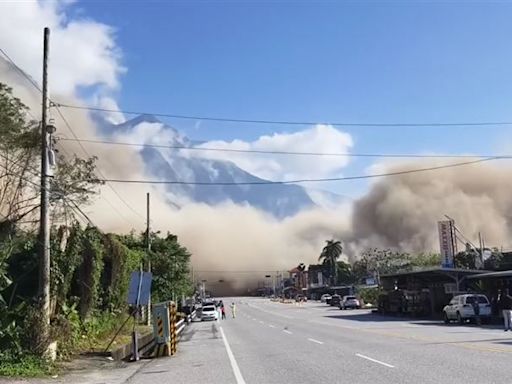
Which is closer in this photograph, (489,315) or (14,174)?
(14,174)

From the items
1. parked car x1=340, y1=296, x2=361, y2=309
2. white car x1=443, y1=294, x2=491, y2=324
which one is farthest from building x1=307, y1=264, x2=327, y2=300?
white car x1=443, y1=294, x2=491, y2=324

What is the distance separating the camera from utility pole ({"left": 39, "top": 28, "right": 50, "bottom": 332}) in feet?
58.5

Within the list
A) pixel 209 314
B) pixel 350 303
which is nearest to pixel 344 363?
pixel 209 314

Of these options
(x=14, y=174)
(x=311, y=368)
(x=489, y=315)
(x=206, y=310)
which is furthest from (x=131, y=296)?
(x=206, y=310)

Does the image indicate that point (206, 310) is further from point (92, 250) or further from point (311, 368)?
point (311, 368)

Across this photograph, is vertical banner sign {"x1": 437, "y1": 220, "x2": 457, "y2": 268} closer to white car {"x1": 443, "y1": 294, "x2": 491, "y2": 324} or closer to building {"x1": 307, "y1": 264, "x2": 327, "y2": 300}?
white car {"x1": 443, "y1": 294, "x2": 491, "y2": 324}

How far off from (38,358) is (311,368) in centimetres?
740

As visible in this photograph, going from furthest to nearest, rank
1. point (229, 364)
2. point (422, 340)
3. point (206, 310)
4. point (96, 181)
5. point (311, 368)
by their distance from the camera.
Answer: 1. point (206, 310)
2. point (96, 181)
3. point (422, 340)
4. point (229, 364)
5. point (311, 368)

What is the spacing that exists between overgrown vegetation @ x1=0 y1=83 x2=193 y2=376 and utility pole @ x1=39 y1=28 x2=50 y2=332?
343 millimetres

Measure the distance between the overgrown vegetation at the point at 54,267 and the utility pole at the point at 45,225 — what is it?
34 cm

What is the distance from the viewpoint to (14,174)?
25.6 meters

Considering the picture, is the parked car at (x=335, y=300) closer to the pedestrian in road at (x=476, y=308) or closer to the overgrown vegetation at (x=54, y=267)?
the pedestrian in road at (x=476, y=308)

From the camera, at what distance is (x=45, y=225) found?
60.3 feet

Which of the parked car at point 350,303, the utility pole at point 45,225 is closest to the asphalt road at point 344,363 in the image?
the utility pole at point 45,225
